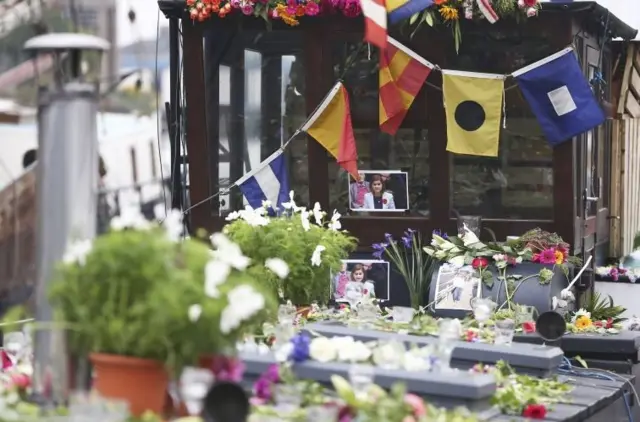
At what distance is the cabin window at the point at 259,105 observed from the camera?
10086 millimetres

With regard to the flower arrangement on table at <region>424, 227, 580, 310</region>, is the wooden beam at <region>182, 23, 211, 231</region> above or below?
above

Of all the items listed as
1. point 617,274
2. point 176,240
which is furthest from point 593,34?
point 176,240

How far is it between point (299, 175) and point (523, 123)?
1.74 m

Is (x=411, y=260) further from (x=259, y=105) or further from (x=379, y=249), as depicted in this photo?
(x=259, y=105)

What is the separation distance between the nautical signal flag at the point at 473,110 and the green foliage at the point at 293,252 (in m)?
1.88

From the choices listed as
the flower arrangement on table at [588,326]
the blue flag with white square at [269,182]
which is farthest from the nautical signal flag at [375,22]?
the blue flag with white square at [269,182]

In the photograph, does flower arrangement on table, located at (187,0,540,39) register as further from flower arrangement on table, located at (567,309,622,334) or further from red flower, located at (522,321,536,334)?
red flower, located at (522,321,536,334)

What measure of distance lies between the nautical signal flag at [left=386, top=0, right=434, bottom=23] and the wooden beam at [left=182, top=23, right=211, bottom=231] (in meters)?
1.71

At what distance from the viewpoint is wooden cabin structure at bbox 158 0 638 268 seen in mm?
9625

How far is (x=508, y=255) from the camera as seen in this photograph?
9.03 m

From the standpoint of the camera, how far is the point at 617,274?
10867 mm

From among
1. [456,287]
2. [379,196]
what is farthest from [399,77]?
[456,287]

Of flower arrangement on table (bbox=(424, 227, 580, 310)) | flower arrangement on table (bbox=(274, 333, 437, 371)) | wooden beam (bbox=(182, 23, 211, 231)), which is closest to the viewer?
flower arrangement on table (bbox=(274, 333, 437, 371))

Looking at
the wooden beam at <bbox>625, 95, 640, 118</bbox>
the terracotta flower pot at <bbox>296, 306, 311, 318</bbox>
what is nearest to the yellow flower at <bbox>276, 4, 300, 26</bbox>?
the terracotta flower pot at <bbox>296, 306, 311, 318</bbox>
